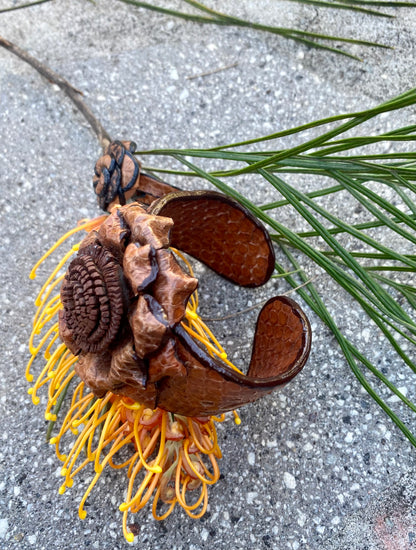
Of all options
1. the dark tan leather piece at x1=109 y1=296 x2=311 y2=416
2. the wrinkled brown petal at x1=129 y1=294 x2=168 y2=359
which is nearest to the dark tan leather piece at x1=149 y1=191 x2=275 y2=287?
the dark tan leather piece at x1=109 y1=296 x2=311 y2=416

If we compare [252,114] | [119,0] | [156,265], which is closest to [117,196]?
[156,265]

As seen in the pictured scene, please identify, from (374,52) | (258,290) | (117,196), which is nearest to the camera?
(117,196)

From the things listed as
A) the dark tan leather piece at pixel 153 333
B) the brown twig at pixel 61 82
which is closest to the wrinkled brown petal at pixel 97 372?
the dark tan leather piece at pixel 153 333

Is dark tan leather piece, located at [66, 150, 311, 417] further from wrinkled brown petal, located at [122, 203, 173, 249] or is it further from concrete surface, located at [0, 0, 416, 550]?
concrete surface, located at [0, 0, 416, 550]

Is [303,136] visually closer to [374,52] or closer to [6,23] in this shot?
[374,52]

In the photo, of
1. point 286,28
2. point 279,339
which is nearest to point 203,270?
point 279,339

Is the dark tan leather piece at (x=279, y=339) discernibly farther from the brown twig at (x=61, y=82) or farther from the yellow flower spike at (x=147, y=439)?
the brown twig at (x=61, y=82)

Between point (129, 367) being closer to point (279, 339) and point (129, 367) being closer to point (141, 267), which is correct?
point (141, 267)
